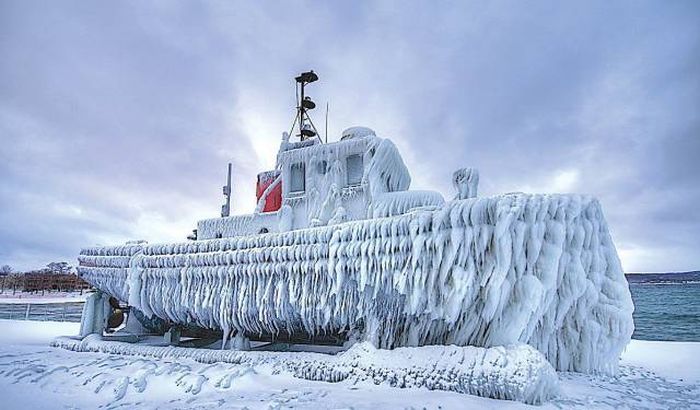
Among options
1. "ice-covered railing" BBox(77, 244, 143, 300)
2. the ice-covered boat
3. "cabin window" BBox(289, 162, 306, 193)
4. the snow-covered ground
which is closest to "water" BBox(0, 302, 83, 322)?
"ice-covered railing" BBox(77, 244, 143, 300)

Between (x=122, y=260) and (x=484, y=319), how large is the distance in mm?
13102

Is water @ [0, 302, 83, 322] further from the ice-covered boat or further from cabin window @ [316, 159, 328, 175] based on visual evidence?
cabin window @ [316, 159, 328, 175]

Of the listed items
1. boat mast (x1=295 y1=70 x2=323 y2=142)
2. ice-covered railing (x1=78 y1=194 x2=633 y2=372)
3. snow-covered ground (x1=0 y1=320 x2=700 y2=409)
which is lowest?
snow-covered ground (x1=0 y1=320 x2=700 y2=409)

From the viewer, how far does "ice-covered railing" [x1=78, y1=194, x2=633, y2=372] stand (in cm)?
775

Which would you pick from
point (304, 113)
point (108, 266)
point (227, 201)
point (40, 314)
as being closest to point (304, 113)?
point (304, 113)

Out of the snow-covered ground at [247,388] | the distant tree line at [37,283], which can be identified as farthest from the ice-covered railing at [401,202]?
the distant tree line at [37,283]

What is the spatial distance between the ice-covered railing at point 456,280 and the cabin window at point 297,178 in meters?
3.58

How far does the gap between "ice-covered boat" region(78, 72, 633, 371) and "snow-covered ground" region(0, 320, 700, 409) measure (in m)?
1.30

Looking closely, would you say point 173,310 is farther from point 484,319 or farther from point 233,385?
point 484,319

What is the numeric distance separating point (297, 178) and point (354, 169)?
8.20 ft

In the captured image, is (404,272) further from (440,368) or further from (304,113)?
(304,113)

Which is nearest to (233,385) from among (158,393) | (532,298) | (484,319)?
(158,393)

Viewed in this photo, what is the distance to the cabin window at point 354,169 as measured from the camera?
13359mm

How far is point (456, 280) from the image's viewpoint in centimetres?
805
